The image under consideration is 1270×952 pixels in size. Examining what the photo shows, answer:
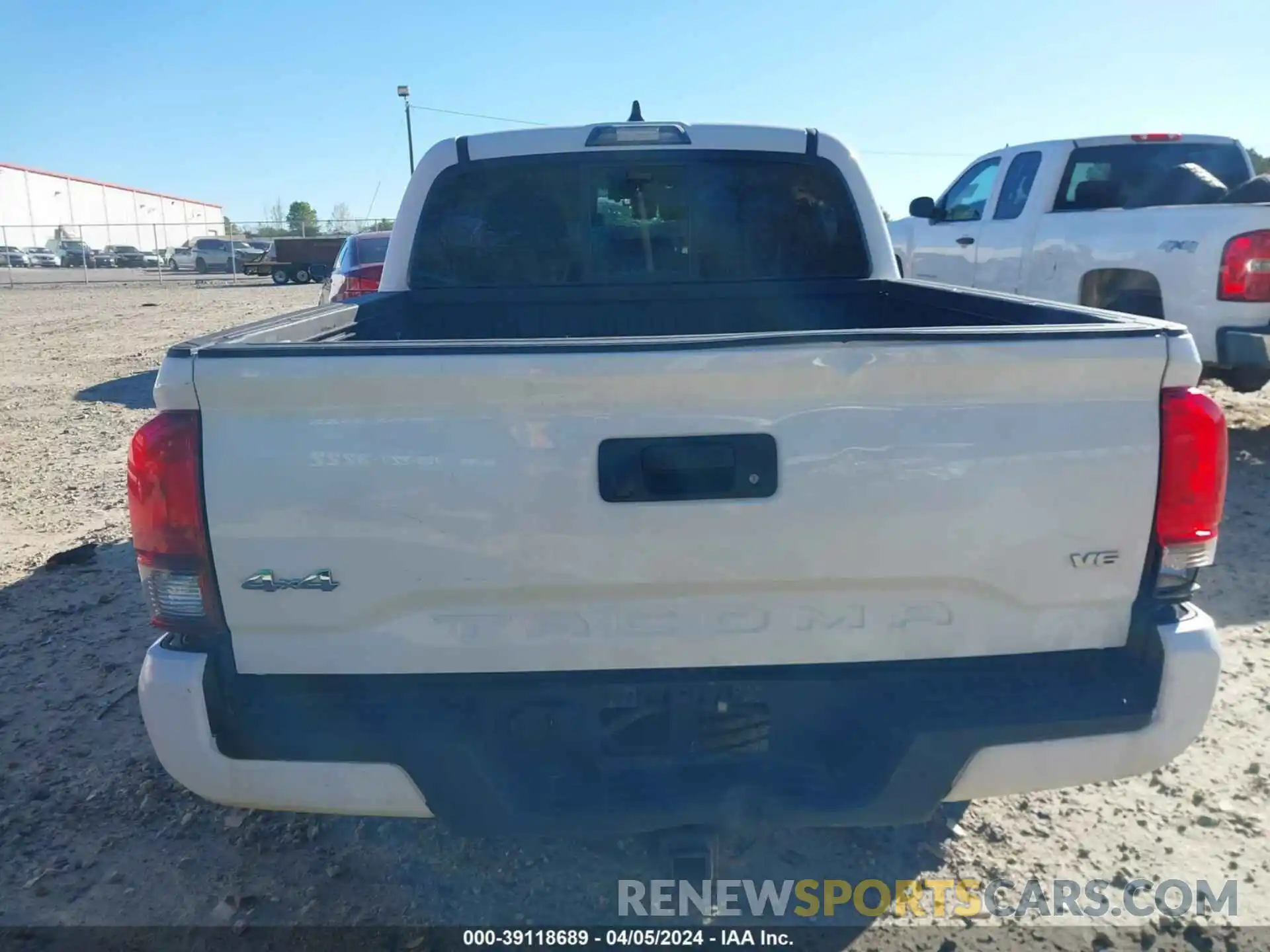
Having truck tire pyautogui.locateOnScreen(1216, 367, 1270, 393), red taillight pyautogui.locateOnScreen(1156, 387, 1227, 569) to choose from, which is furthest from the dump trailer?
red taillight pyautogui.locateOnScreen(1156, 387, 1227, 569)

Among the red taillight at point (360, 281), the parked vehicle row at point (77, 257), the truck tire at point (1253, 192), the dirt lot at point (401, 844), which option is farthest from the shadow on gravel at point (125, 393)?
the parked vehicle row at point (77, 257)

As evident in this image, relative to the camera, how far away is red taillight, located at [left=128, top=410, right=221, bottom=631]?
207 centimetres

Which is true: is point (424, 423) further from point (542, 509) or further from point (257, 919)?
point (257, 919)

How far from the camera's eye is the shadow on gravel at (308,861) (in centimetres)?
281

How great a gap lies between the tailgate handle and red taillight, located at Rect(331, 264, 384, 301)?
996 cm

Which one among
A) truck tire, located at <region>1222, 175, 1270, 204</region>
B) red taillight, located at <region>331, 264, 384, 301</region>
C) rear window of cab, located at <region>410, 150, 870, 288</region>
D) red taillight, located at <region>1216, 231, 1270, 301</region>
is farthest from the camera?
red taillight, located at <region>331, 264, 384, 301</region>

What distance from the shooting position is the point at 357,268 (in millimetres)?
11836

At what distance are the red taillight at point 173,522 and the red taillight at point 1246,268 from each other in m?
6.47

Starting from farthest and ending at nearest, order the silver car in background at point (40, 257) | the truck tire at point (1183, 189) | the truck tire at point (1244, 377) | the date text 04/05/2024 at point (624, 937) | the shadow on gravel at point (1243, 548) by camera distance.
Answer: the silver car in background at point (40, 257)
the truck tire at point (1183, 189)
the truck tire at point (1244, 377)
the shadow on gravel at point (1243, 548)
the date text 04/05/2024 at point (624, 937)

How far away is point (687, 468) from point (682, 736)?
627 mm

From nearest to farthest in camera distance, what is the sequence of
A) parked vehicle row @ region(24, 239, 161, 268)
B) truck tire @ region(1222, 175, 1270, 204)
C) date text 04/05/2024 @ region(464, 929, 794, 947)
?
date text 04/05/2024 @ region(464, 929, 794, 947) < truck tire @ region(1222, 175, 1270, 204) < parked vehicle row @ region(24, 239, 161, 268)

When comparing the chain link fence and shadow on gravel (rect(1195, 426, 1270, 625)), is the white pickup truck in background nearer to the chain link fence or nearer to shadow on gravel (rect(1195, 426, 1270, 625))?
shadow on gravel (rect(1195, 426, 1270, 625))

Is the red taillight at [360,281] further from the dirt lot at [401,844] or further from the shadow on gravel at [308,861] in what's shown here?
the shadow on gravel at [308,861]

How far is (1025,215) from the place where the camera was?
836 cm
